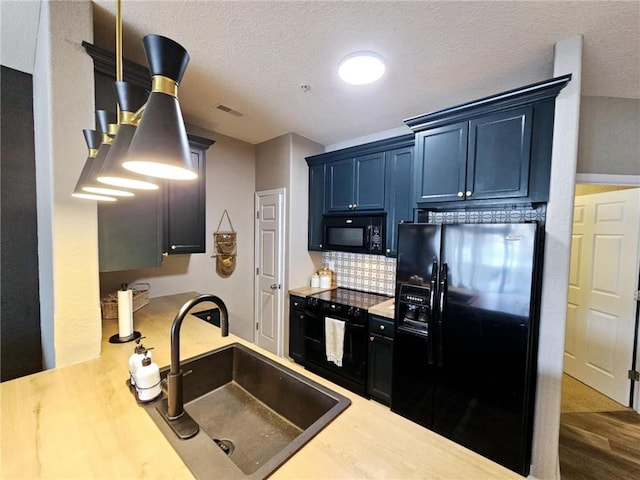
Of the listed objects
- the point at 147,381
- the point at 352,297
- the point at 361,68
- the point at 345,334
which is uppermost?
the point at 361,68

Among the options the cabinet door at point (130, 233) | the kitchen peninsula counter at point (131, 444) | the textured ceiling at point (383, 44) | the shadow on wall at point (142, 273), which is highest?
the textured ceiling at point (383, 44)

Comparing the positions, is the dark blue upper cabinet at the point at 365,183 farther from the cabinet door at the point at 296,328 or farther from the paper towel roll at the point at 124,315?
the paper towel roll at the point at 124,315

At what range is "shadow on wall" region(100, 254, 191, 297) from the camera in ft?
7.84

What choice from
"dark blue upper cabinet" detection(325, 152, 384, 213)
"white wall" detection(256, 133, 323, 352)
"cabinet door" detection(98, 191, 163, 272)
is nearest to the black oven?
"white wall" detection(256, 133, 323, 352)

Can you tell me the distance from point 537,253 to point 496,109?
3.41ft

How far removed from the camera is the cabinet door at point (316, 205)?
3.29 meters

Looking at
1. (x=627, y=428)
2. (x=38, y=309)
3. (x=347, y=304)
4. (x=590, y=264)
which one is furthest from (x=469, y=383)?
(x=38, y=309)

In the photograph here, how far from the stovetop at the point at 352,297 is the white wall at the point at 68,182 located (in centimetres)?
197

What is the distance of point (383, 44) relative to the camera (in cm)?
161

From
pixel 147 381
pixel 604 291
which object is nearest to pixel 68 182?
pixel 147 381

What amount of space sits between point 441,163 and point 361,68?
37.9 inches

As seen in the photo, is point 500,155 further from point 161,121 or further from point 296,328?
point 296,328

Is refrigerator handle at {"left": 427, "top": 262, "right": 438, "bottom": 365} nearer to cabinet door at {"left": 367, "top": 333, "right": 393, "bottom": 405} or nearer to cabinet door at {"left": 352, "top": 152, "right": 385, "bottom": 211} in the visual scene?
cabinet door at {"left": 367, "top": 333, "right": 393, "bottom": 405}

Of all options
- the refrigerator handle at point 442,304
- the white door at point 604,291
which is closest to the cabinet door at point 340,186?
the refrigerator handle at point 442,304
